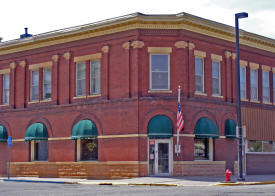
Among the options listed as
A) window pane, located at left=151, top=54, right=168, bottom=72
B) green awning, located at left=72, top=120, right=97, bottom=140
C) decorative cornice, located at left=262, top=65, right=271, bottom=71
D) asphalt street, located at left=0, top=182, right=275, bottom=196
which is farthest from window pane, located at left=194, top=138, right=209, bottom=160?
asphalt street, located at left=0, top=182, right=275, bottom=196

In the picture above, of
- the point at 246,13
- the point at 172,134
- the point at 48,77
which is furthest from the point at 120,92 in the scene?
the point at 246,13

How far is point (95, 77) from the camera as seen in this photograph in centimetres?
3438

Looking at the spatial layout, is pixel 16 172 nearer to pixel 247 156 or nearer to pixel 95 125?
pixel 95 125

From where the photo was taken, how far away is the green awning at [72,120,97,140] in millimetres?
33469

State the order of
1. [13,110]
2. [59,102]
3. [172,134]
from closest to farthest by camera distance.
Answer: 1. [172,134]
2. [59,102]
3. [13,110]

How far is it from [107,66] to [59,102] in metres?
4.90

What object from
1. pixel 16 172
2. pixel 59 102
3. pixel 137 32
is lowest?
pixel 16 172

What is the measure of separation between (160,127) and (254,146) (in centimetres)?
900

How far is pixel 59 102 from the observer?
36.0m

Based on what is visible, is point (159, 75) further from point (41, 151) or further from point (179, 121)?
point (41, 151)

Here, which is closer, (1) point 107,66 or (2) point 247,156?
(1) point 107,66

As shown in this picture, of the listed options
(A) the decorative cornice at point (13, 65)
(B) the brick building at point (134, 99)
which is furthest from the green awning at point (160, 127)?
(A) the decorative cornice at point (13, 65)

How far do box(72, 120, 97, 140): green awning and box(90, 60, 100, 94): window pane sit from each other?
209 cm

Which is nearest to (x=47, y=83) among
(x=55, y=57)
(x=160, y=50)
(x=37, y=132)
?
(x=55, y=57)
